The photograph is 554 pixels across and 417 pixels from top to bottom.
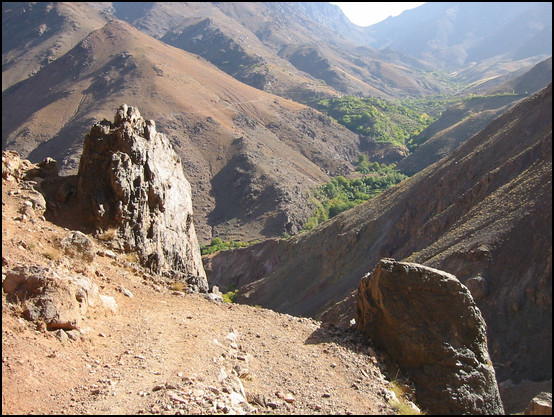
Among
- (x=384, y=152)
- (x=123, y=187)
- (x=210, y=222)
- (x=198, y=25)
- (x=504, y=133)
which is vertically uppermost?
(x=198, y=25)

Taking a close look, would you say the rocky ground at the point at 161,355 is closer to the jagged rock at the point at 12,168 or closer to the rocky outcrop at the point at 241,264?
the jagged rock at the point at 12,168

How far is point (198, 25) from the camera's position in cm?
18012

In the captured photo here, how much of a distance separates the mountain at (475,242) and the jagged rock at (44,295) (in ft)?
42.4

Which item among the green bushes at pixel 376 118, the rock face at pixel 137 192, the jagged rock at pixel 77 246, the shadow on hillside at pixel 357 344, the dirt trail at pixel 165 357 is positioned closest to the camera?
the dirt trail at pixel 165 357

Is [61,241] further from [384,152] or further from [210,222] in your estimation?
[384,152]

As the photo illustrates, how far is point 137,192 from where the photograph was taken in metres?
15.4

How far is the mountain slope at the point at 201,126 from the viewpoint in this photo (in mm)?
67312

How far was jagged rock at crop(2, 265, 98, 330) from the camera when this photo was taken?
8094 millimetres

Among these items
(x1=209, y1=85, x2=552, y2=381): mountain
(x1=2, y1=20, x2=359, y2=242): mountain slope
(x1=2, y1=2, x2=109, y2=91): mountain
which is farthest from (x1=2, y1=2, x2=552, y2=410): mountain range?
(x1=2, y1=2, x2=109, y2=91): mountain

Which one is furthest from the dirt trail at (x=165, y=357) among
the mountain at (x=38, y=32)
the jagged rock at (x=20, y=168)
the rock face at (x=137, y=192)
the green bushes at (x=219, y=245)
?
the mountain at (x=38, y=32)

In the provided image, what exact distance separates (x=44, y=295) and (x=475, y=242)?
58.6 feet

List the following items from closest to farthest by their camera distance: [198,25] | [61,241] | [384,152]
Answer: [61,241] < [384,152] < [198,25]

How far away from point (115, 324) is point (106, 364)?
1.54 m

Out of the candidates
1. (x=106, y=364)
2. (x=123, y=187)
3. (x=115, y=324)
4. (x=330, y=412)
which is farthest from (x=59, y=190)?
(x=330, y=412)
